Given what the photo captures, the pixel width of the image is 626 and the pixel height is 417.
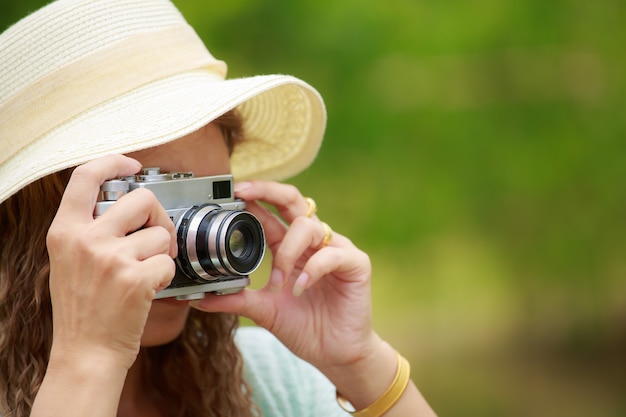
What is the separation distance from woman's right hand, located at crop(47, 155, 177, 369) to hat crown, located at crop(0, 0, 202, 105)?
0.69 ft

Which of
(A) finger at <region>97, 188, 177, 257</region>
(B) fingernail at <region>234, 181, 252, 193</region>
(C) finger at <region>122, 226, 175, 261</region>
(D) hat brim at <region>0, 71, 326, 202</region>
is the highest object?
(D) hat brim at <region>0, 71, 326, 202</region>

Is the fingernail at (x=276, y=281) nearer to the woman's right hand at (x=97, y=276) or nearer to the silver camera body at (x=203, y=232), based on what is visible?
the silver camera body at (x=203, y=232)

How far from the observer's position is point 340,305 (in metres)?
1.25

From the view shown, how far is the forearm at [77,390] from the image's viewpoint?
2.88 feet

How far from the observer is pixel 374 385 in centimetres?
124

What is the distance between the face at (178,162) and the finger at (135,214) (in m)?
0.13

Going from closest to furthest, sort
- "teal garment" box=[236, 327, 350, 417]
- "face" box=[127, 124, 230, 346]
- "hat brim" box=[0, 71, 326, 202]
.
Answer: "hat brim" box=[0, 71, 326, 202], "face" box=[127, 124, 230, 346], "teal garment" box=[236, 327, 350, 417]

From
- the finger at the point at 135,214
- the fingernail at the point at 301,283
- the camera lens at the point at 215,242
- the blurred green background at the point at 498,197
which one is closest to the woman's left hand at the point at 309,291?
the fingernail at the point at 301,283

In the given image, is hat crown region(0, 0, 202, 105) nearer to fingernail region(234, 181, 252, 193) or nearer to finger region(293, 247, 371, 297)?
fingernail region(234, 181, 252, 193)

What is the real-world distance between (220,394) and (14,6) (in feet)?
5.13

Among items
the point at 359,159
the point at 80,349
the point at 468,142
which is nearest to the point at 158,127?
the point at 80,349

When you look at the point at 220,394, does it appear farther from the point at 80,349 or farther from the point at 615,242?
the point at 615,242

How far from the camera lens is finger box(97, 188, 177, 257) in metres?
0.92

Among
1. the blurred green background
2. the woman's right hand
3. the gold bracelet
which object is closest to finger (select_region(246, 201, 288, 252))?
the gold bracelet
